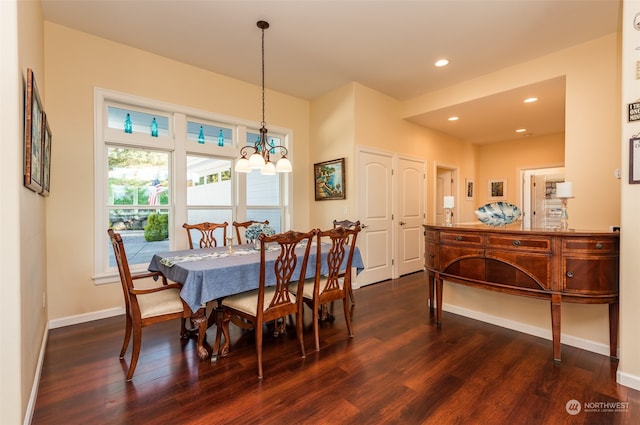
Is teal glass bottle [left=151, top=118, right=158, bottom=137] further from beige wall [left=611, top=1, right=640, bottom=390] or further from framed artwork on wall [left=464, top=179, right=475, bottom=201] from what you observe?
framed artwork on wall [left=464, top=179, right=475, bottom=201]

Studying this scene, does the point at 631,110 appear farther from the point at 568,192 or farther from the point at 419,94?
the point at 419,94

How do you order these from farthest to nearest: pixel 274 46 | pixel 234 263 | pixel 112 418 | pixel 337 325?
pixel 274 46 → pixel 337 325 → pixel 234 263 → pixel 112 418

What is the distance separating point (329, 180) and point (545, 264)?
2983mm

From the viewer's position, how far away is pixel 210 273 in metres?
2.14

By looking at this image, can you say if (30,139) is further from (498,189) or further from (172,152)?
(498,189)

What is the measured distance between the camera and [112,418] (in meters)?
1.67

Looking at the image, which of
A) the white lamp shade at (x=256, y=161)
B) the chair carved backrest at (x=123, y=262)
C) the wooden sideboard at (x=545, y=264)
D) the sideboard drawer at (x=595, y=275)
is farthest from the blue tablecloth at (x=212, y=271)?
the sideboard drawer at (x=595, y=275)

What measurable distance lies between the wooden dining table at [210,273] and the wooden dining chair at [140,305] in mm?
129

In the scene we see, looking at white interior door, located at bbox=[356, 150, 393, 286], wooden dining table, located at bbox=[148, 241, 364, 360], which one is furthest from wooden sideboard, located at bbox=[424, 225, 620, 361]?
white interior door, located at bbox=[356, 150, 393, 286]

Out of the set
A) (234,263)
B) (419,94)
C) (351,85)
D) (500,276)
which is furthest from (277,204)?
(500,276)

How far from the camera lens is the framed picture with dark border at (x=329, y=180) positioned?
445 centimetres

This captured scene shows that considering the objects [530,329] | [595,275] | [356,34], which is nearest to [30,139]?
[356,34]

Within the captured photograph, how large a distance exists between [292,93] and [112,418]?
4330 mm

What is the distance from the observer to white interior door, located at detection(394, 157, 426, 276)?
5.05m
